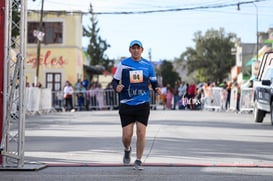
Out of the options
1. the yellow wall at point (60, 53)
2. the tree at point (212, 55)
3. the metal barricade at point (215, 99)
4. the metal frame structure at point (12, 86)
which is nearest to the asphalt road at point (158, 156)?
the metal frame structure at point (12, 86)

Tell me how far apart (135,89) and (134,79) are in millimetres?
148

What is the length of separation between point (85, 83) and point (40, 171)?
98.0 feet

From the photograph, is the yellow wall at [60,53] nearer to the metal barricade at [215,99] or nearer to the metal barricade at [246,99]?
the metal barricade at [215,99]

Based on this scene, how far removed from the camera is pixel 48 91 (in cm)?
3244

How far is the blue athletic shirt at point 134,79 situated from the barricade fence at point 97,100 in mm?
18418

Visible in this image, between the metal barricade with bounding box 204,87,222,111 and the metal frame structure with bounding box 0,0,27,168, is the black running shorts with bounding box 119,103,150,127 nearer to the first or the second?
the metal frame structure with bounding box 0,0,27,168

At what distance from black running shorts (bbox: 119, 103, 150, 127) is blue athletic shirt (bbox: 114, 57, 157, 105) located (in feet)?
0.21

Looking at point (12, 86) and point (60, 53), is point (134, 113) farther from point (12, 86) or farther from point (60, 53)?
point (60, 53)

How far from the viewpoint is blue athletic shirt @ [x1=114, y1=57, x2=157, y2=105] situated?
30.5ft

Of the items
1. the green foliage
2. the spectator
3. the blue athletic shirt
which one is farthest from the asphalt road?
the green foliage

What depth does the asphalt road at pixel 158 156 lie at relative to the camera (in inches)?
345

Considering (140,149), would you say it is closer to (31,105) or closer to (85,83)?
(31,105)

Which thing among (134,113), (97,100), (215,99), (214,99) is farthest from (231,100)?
(134,113)

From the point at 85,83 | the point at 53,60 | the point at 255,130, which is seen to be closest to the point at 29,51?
the point at 53,60
